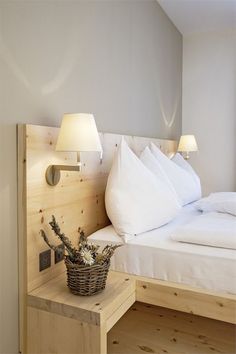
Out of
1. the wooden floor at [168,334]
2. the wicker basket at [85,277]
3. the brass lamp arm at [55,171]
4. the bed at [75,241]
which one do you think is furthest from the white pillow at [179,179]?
the wicker basket at [85,277]

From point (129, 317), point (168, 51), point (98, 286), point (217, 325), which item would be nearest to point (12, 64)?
point (98, 286)

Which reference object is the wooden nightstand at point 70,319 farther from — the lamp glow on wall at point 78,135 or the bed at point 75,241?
the lamp glow on wall at point 78,135

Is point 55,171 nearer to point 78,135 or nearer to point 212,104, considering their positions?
point 78,135

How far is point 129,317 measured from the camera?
1973mm

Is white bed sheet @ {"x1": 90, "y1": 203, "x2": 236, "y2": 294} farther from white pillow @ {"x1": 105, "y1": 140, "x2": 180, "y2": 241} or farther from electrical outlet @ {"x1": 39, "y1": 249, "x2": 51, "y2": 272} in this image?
electrical outlet @ {"x1": 39, "y1": 249, "x2": 51, "y2": 272}

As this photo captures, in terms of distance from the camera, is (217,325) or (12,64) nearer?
(12,64)

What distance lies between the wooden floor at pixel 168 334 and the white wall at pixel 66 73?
25.5 inches

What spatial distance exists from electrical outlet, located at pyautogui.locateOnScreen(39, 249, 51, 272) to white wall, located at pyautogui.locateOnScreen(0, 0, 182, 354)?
0.47 ft

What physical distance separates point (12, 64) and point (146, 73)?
1845 mm

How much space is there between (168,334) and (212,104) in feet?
10.3

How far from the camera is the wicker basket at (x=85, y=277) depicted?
133 centimetres

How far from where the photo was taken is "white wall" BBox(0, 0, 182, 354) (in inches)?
52.6

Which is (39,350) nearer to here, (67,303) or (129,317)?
(67,303)

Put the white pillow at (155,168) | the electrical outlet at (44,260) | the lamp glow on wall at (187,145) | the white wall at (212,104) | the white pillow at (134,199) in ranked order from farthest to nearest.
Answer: the white wall at (212,104)
the lamp glow on wall at (187,145)
the white pillow at (155,168)
the white pillow at (134,199)
the electrical outlet at (44,260)
